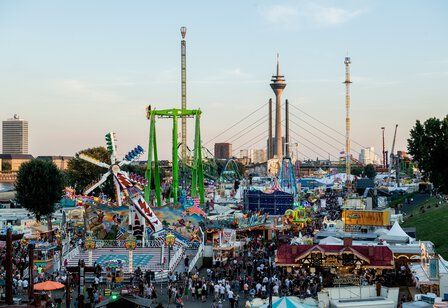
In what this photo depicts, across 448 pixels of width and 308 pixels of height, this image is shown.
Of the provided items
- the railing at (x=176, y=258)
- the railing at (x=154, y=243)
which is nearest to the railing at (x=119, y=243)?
the railing at (x=154, y=243)

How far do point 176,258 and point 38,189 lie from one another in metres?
25.7

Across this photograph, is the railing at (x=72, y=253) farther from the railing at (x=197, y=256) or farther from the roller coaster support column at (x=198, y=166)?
the roller coaster support column at (x=198, y=166)

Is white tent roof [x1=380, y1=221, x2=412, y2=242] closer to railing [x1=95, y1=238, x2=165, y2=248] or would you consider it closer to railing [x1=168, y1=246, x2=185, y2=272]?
railing [x1=168, y1=246, x2=185, y2=272]

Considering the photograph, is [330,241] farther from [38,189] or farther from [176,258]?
[38,189]

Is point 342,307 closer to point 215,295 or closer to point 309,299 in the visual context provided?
point 309,299

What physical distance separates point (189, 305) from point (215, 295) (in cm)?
135

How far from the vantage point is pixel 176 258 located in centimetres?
3850

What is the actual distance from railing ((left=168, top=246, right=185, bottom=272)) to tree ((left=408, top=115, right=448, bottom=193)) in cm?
1499

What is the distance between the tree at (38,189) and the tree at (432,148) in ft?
103

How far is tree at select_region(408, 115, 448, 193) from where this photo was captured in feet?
136

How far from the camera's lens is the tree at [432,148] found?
136ft

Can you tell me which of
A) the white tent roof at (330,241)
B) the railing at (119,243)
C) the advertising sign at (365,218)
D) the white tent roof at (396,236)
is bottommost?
the railing at (119,243)

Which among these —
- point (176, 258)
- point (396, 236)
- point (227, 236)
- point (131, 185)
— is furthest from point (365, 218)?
point (131, 185)

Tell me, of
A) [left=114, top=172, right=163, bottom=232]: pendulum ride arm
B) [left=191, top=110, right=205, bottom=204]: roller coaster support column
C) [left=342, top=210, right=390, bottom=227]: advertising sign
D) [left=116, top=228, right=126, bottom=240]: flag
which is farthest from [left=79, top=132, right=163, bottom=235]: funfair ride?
[left=191, top=110, right=205, bottom=204]: roller coaster support column
